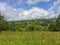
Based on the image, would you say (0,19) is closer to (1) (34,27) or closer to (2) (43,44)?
(1) (34,27)

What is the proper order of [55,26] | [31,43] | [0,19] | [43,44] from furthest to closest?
[55,26] < [0,19] < [31,43] < [43,44]

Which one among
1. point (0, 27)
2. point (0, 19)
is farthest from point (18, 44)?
point (0, 19)

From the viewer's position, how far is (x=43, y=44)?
471 inches

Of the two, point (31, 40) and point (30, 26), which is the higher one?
point (31, 40)

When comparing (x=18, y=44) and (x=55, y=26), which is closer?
(x=18, y=44)

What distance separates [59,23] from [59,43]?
3690cm

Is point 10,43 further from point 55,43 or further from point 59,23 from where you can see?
point 59,23

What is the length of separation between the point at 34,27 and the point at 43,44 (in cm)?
3891

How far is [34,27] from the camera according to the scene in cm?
5088

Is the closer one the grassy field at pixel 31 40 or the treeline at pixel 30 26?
the grassy field at pixel 31 40

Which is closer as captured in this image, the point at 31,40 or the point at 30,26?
the point at 31,40

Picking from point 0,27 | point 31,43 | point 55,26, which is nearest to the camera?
point 31,43

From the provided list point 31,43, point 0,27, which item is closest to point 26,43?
point 31,43

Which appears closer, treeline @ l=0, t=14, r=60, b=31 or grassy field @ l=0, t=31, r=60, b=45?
grassy field @ l=0, t=31, r=60, b=45
